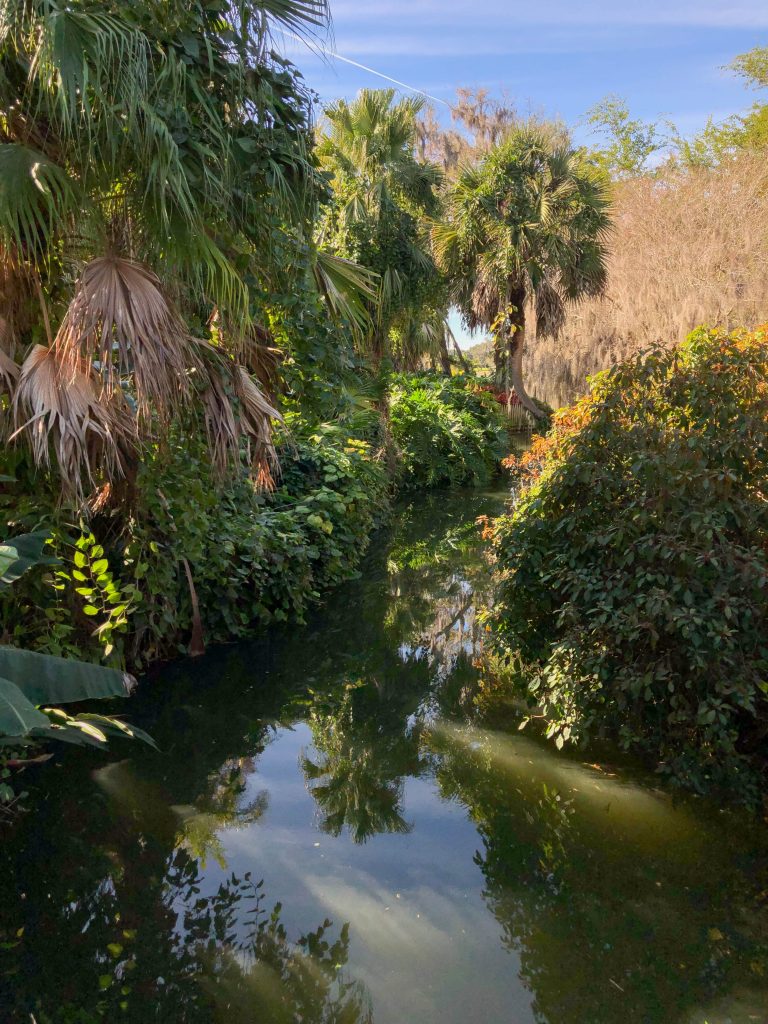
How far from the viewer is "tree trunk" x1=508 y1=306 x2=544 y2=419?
28.3 meters

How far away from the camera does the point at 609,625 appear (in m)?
5.09

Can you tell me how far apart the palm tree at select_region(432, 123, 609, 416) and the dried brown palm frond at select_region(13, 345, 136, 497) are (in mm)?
21327

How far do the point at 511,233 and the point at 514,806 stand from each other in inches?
875

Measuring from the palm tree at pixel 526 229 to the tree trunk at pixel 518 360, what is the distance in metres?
1.12

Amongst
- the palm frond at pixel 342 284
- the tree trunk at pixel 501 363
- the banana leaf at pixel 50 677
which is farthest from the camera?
the tree trunk at pixel 501 363

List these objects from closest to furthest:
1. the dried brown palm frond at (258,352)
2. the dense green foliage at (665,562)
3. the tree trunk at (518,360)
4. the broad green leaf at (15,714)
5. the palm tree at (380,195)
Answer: the broad green leaf at (15,714) < the dense green foliage at (665,562) < the dried brown palm frond at (258,352) < the palm tree at (380,195) < the tree trunk at (518,360)

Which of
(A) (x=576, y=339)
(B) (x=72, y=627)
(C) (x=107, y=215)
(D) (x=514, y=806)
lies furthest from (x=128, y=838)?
(A) (x=576, y=339)

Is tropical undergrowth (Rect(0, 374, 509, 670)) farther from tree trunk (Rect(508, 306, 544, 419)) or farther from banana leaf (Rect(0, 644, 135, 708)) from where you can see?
tree trunk (Rect(508, 306, 544, 419))

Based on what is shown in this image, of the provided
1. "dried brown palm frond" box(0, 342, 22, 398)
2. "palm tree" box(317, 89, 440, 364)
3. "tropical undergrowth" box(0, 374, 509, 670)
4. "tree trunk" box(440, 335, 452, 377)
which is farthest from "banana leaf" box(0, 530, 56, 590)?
"tree trunk" box(440, 335, 452, 377)

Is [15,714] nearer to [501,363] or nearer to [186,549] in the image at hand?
[186,549]

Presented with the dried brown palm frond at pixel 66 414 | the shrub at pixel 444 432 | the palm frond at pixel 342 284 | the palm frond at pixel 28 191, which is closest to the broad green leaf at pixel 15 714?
the dried brown palm frond at pixel 66 414

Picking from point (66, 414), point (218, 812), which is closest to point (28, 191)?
point (66, 414)

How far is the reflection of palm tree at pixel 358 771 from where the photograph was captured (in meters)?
5.36

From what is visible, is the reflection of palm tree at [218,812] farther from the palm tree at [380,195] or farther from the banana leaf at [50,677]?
the palm tree at [380,195]
